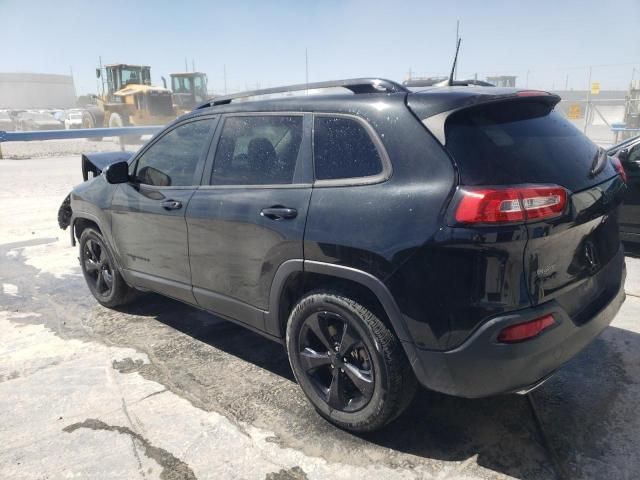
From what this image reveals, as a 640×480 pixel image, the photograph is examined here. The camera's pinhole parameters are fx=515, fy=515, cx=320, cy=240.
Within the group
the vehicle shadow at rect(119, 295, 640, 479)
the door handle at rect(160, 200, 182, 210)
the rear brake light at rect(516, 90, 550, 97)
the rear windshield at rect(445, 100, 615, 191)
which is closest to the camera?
the rear windshield at rect(445, 100, 615, 191)

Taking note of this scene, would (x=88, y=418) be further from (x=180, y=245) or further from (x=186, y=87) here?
(x=186, y=87)

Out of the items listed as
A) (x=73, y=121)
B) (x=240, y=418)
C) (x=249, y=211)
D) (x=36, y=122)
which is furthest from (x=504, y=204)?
(x=36, y=122)

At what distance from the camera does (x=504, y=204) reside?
6.95ft

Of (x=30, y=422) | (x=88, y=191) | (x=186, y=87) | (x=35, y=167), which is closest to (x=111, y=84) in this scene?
(x=186, y=87)

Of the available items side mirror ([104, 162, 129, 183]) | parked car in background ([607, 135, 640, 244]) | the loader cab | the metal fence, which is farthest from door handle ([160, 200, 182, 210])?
the loader cab

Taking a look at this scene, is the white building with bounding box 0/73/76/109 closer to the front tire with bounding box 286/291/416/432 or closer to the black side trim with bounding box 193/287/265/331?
the black side trim with bounding box 193/287/265/331

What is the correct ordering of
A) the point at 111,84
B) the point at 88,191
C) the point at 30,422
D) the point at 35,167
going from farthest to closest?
the point at 111,84 < the point at 35,167 < the point at 88,191 < the point at 30,422

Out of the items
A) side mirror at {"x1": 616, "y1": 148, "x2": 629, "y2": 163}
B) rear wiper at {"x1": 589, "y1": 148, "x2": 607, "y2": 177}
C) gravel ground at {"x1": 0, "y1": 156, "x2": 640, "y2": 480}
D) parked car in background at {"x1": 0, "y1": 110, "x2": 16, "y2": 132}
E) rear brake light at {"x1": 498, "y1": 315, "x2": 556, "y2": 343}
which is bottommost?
gravel ground at {"x1": 0, "y1": 156, "x2": 640, "y2": 480}

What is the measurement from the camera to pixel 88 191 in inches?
178

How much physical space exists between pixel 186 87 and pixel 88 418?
30.3 meters

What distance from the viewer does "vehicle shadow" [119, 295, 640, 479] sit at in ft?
8.14

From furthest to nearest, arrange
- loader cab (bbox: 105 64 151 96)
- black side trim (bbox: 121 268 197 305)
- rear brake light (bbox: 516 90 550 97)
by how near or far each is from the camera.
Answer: loader cab (bbox: 105 64 151 96)
black side trim (bbox: 121 268 197 305)
rear brake light (bbox: 516 90 550 97)

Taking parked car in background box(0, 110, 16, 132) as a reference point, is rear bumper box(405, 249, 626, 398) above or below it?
below

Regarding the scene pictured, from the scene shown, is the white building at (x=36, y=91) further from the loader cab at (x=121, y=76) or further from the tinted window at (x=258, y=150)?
the tinted window at (x=258, y=150)
